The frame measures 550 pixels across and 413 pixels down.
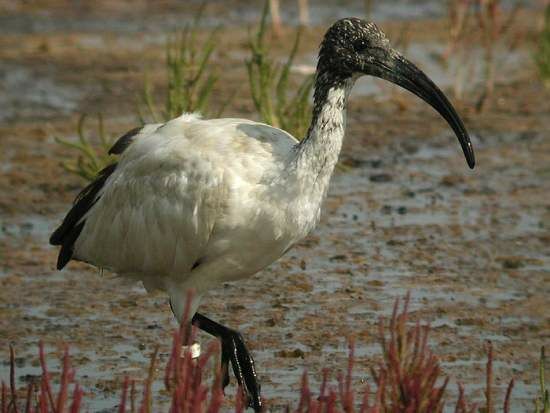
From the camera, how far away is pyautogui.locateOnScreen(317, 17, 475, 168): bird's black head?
5723 mm

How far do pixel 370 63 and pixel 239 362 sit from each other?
140 centimetres

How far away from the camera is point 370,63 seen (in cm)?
575

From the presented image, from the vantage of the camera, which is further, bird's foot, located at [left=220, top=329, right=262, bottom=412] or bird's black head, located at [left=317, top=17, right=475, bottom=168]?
bird's foot, located at [left=220, top=329, right=262, bottom=412]

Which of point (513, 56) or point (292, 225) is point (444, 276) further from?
point (513, 56)

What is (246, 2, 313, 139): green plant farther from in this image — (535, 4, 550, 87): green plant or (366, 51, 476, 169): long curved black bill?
(535, 4, 550, 87): green plant

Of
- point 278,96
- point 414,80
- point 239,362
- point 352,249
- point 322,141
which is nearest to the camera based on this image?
point 322,141

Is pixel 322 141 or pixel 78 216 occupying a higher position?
pixel 322 141

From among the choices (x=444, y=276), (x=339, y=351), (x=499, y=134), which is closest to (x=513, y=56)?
(x=499, y=134)

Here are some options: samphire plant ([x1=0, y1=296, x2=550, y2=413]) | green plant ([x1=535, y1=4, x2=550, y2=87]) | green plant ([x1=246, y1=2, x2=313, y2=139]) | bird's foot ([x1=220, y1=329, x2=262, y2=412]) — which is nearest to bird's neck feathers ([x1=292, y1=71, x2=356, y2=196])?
bird's foot ([x1=220, y1=329, x2=262, y2=412])

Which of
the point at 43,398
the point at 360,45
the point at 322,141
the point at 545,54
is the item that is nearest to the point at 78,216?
the point at 322,141

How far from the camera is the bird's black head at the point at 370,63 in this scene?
572 cm

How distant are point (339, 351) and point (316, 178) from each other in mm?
1262

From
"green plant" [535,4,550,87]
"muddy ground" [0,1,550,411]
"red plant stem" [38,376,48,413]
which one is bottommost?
"red plant stem" [38,376,48,413]

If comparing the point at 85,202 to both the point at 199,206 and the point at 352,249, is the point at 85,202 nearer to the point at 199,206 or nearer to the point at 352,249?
the point at 199,206
